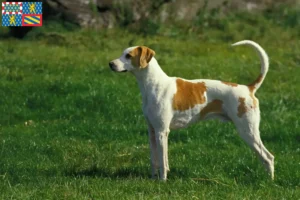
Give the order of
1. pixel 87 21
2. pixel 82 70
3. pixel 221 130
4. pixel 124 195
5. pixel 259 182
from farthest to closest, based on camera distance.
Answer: pixel 87 21, pixel 82 70, pixel 221 130, pixel 259 182, pixel 124 195

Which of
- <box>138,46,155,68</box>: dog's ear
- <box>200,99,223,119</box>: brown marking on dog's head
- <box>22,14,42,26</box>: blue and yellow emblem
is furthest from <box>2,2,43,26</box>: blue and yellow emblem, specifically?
<box>200,99,223,119</box>: brown marking on dog's head

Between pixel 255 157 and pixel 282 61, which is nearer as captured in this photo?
pixel 255 157

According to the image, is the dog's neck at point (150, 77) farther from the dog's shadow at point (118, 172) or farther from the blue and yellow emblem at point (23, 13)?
the blue and yellow emblem at point (23, 13)

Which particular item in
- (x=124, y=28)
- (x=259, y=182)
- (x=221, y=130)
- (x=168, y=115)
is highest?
(x=168, y=115)

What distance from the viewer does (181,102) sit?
7.96m

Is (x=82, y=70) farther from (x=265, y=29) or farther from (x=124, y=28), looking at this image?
(x=265, y=29)

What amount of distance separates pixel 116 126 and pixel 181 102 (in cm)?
289

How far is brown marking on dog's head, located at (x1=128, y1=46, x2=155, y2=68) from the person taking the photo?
310 inches

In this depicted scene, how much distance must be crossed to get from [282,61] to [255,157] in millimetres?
7946

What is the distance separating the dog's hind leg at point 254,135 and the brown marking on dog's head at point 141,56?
1.05m

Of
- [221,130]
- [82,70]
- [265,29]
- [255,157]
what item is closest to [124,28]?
[265,29]

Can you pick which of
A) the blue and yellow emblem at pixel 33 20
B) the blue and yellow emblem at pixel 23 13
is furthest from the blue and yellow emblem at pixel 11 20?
the blue and yellow emblem at pixel 33 20

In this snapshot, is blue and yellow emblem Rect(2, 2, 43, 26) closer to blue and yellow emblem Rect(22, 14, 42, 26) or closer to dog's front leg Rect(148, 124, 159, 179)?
blue and yellow emblem Rect(22, 14, 42, 26)

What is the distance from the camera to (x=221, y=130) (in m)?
10.6
